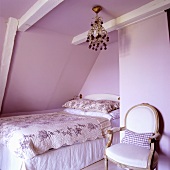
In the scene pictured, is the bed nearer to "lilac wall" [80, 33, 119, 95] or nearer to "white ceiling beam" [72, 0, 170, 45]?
"lilac wall" [80, 33, 119, 95]

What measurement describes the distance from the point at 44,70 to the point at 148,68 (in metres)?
2.11

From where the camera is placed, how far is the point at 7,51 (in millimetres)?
2771

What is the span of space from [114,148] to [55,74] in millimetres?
2258

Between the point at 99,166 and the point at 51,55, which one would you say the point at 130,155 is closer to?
the point at 99,166

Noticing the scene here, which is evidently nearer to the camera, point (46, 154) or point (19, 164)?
point (19, 164)

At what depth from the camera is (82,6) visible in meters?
2.17

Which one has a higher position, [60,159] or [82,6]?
[82,6]

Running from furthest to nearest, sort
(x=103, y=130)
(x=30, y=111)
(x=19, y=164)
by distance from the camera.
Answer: (x=30, y=111) < (x=103, y=130) < (x=19, y=164)

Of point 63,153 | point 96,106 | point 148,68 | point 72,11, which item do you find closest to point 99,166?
point 63,153

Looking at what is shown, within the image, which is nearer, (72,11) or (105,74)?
(72,11)

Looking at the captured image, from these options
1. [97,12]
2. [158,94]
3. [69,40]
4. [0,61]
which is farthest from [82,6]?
[0,61]

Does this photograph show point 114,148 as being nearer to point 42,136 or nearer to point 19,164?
point 42,136

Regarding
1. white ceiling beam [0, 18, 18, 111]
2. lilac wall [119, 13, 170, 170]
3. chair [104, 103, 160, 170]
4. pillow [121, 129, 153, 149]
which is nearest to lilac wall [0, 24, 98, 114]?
white ceiling beam [0, 18, 18, 111]

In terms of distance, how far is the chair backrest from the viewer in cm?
205
